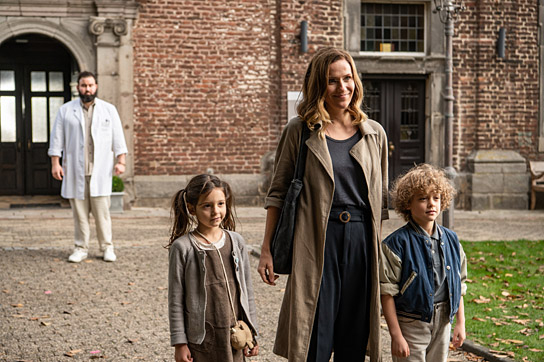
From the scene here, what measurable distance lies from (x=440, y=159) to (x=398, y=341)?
1224cm

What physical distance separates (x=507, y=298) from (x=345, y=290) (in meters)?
3.91

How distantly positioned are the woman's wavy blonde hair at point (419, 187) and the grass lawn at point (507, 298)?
1862 mm

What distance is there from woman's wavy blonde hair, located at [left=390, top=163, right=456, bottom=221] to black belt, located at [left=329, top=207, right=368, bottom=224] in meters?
0.30

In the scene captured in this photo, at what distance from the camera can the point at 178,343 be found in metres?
3.37

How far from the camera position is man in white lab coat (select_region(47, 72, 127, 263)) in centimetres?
830

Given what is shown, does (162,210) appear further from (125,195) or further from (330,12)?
(330,12)

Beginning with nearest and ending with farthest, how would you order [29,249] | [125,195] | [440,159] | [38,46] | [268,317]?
[268,317] → [29,249] → [125,195] → [440,159] → [38,46]

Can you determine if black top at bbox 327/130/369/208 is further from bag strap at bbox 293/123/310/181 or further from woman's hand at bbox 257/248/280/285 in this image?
woman's hand at bbox 257/248/280/285

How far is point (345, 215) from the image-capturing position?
3.38 metres

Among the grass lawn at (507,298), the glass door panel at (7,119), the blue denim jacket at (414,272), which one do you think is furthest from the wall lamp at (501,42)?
the blue denim jacket at (414,272)

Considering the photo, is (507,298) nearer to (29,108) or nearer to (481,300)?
(481,300)

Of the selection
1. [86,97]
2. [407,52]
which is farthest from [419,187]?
[407,52]

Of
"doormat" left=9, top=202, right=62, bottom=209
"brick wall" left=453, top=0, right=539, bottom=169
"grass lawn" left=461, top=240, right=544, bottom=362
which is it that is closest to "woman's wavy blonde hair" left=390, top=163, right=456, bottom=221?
"grass lawn" left=461, top=240, right=544, bottom=362

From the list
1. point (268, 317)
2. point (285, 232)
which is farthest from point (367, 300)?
point (268, 317)
